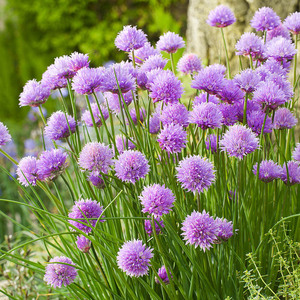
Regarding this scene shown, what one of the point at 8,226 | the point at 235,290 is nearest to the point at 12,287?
the point at 235,290

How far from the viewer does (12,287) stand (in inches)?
85.5

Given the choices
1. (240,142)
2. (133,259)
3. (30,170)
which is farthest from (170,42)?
(133,259)

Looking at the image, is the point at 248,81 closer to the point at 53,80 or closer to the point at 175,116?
the point at 175,116

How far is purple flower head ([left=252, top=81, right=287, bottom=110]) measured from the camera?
124 cm

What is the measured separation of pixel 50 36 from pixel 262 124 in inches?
239

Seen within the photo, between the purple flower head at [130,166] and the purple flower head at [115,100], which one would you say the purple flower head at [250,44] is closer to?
the purple flower head at [115,100]

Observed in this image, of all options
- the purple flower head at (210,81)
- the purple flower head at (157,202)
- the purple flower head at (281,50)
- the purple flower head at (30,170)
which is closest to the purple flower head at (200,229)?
the purple flower head at (157,202)

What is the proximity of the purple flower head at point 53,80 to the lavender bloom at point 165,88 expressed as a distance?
347 mm

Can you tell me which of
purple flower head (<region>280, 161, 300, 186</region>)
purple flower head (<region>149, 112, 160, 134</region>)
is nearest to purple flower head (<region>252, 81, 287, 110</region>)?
purple flower head (<region>280, 161, 300, 186</region>)

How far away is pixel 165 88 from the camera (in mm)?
1275

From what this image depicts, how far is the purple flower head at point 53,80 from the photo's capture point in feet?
4.61

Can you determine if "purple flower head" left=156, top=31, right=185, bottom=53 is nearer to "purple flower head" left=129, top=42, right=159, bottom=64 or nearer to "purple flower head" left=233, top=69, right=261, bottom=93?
"purple flower head" left=129, top=42, right=159, bottom=64

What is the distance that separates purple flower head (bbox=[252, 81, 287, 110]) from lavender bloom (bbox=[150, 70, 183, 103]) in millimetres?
247

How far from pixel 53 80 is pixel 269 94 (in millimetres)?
723
